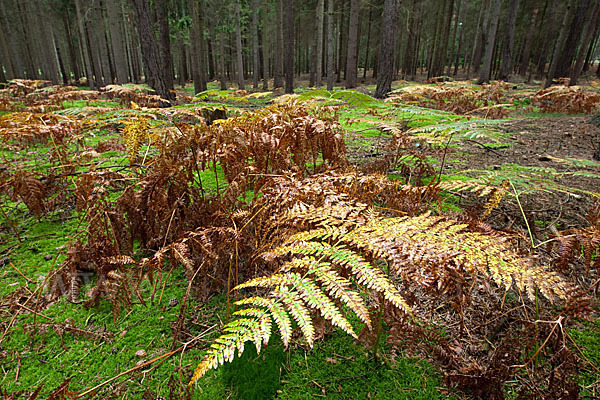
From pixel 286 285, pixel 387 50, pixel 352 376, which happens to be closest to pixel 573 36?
pixel 387 50

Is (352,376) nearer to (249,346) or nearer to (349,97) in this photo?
(249,346)

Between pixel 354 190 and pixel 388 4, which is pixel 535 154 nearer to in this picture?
pixel 354 190

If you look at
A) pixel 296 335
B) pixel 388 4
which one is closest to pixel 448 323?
pixel 296 335

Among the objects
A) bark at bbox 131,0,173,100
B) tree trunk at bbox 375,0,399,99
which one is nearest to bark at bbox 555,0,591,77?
tree trunk at bbox 375,0,399,99

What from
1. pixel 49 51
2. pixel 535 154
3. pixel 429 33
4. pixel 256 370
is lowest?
pixel 256 370

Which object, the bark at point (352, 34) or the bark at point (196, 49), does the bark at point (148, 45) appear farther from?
the bark at point (352, 34)

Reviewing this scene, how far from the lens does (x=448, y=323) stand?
73.2 inches

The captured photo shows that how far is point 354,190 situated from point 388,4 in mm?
10925

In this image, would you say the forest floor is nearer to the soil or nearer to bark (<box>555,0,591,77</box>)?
the soil

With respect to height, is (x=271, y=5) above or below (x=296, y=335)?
above

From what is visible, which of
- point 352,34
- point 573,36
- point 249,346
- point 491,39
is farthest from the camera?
point 352,34

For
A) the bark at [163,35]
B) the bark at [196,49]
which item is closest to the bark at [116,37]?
the bark at [163,35]

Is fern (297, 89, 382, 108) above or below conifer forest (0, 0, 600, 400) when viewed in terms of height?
above

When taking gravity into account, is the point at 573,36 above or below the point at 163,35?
above
